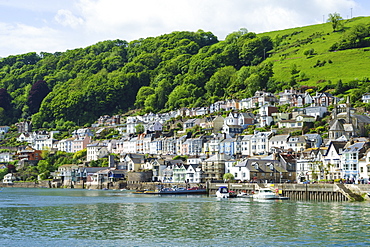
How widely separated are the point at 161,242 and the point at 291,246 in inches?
350

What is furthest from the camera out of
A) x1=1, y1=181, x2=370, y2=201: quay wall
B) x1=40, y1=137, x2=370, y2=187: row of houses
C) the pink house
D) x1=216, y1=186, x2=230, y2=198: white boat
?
the pink house

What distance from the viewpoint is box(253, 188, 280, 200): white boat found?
73500 millimetres

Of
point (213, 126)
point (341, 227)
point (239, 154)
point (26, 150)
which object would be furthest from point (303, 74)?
point (341, 227)

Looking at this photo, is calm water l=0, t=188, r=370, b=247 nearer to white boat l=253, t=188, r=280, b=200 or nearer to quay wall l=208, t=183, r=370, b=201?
quay wall l=208, t=183, r=370, b=201

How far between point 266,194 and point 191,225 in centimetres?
2935

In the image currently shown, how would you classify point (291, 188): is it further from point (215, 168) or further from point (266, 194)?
point (215, 168)

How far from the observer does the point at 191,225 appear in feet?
153

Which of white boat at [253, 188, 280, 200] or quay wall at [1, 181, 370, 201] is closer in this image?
quay wall at [1, 181, 370, 201]

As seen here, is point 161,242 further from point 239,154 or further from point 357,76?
point 357,76

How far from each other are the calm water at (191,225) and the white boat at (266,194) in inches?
348

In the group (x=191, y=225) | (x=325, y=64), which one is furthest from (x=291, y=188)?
(x=325, y=64)

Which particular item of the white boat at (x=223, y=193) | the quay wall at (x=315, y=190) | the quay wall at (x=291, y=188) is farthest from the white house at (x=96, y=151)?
the quay wall at (x=315, y=190)

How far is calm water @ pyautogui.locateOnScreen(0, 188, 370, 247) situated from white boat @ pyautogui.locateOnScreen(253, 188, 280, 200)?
8.84 m

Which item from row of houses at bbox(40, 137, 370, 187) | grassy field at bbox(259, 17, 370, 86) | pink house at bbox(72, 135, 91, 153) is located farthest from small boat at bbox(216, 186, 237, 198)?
pink house at bbox(72, 135, 91, 153)
